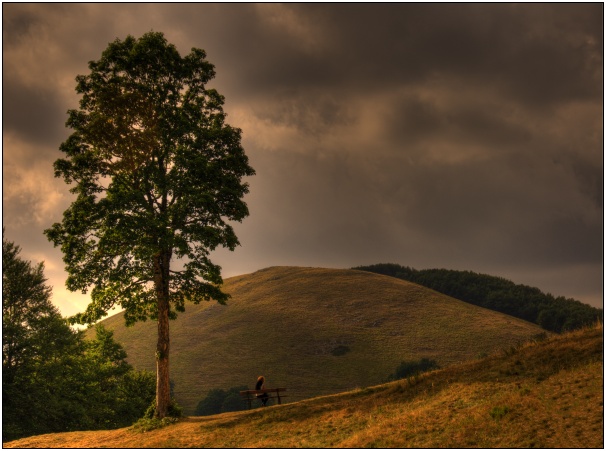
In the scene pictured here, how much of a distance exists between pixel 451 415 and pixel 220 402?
8031cm

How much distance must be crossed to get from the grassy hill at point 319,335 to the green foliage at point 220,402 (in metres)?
2.42

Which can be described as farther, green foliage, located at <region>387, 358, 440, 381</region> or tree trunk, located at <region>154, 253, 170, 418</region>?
green foliage, located at <region>387, 358, 440, 381</region>

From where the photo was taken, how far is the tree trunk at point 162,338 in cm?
3023

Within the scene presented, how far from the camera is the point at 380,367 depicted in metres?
102

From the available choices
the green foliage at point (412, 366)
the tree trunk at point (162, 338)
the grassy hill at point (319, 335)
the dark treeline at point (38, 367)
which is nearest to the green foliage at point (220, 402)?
the grassy hill at point (319, 335)

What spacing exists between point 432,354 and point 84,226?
83.0 metres

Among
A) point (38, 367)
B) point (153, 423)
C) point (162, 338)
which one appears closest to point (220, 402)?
point (38, 367)

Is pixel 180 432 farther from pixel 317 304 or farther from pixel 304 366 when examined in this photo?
pixel 317 304

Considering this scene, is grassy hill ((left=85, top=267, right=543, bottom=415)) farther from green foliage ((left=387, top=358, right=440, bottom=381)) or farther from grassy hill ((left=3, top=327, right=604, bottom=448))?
grassy hill ((left=3, top=327, right=604, bottom=448))

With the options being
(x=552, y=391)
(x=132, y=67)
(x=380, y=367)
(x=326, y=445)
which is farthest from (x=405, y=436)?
(x=380, y=367)

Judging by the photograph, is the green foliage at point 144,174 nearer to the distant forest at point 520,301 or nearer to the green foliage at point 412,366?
the green foliage at point 412,366

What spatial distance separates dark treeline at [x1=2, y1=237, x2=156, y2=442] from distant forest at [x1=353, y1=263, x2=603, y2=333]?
11129 cm

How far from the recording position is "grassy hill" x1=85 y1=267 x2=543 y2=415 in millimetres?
102188

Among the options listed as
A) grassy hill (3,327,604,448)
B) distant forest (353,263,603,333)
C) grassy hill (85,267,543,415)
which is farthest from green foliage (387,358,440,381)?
grassy hill (3,327,604,448)
